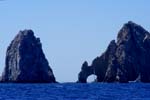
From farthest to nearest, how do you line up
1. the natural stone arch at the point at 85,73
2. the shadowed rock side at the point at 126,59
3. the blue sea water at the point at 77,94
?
the natural stone arch at the point at 85,73, the shadowed rock side at the point at 126,59, the blue sea water at the point at 77,94

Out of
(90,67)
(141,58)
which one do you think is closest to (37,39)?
(90,67)

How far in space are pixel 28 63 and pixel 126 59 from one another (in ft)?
93.0

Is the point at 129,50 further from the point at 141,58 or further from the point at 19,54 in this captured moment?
the point at 19,54

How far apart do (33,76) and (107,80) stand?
2101 centimetres

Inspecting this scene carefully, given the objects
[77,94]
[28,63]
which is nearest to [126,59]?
[28,63]

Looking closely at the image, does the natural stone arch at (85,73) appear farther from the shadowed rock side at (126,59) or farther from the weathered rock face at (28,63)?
the weathered rock face at (28,63)

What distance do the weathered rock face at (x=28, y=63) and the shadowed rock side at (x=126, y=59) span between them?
47.4 ft

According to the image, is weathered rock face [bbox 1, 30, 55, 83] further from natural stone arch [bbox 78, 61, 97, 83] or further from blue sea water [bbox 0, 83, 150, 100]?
blue sea water [bbox 0, 83, 150, 100]

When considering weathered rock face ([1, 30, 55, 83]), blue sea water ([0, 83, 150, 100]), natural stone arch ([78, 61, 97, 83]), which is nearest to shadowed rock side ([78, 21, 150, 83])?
natural stone arch ([78, 61, 97, 83])

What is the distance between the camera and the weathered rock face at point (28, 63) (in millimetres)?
171625

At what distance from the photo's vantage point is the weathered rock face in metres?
172

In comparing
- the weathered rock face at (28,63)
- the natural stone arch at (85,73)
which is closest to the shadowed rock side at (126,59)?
the natural stone arch at (85,73)

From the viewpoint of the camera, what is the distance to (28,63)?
174 m

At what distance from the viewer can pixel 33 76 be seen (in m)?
172
